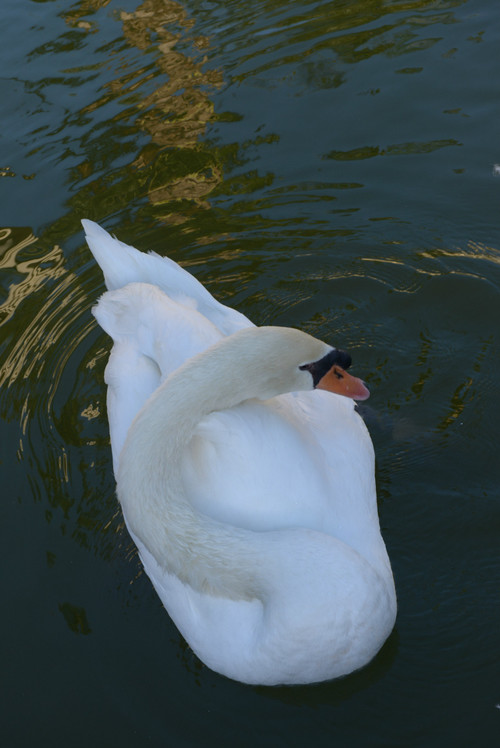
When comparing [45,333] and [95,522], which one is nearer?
[95,522]

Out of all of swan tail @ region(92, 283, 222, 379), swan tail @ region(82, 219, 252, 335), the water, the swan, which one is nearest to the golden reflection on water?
the water

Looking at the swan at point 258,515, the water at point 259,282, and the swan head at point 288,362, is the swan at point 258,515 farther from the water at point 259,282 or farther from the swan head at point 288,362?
the water at point 259,282

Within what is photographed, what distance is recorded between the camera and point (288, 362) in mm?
3553

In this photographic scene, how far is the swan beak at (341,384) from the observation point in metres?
3.72

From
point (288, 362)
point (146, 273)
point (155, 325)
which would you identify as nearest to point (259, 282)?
point (146, 273)

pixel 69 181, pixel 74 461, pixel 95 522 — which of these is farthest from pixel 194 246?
pixel 95 522

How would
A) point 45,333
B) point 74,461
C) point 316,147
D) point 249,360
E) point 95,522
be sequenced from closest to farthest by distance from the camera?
1. point 249,360
2. point 95,522
3. point 74,461
4. point 45,333
5. point 316,147

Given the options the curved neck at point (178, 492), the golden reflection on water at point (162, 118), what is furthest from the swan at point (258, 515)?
the golden reflection on water at point (162, 118)

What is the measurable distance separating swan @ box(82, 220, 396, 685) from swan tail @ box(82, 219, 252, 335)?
3.25 feet

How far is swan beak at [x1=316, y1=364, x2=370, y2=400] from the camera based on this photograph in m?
3.72

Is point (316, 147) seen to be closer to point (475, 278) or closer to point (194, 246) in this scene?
point (194, 246)

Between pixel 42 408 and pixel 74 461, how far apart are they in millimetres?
566

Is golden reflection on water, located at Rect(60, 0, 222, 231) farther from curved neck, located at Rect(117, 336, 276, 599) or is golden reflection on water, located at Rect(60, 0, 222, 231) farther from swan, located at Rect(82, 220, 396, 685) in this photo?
curved neck, located at Rect(117, 336, 276, 599)

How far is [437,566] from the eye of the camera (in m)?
4.29
